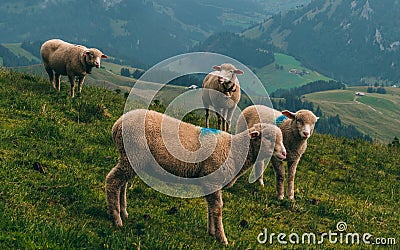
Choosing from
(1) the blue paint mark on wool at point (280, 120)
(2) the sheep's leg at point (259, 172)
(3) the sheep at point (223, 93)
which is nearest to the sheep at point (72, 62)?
(3) the sheep at point (223, 93)

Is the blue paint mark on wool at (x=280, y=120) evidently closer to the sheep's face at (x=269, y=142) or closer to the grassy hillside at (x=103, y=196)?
the grassy hillside at (x=103, y=196)

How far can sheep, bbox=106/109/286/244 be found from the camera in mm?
7734

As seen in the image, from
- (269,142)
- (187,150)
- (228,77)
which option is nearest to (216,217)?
(187,150)

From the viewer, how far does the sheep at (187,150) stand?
25.4 feet

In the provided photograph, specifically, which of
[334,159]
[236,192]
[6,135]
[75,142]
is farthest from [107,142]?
[334,159]

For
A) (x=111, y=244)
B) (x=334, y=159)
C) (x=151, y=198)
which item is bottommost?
(x=334, y=159)

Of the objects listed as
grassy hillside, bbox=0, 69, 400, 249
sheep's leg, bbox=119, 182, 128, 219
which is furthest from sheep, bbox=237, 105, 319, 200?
sheep's leg, bbox=119, 182, 128, 219

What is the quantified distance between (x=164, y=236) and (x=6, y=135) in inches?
217

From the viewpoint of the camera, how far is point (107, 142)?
468 inches

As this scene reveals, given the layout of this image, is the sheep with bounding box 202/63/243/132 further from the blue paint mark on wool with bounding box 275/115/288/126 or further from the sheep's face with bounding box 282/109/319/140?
the sheep's face with bounding box 282/109/319/140

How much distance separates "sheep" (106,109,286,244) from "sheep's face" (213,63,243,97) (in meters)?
7.31

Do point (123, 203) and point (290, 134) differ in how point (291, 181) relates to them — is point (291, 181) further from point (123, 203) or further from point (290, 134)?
point (123, 203)

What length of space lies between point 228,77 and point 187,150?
26.6ft

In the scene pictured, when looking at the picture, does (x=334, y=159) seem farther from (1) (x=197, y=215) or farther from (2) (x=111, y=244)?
(2) (x=111, y=244)
